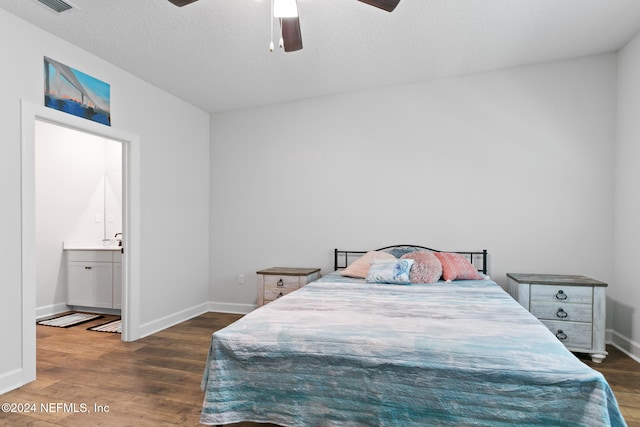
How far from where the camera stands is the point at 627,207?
10.7 ft

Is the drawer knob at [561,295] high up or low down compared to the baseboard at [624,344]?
up

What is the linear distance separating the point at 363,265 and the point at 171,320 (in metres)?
2.33

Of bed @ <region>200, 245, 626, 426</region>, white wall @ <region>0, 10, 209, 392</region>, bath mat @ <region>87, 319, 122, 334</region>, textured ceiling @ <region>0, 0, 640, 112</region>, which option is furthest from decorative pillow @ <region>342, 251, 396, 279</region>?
bath mat @ <region>87, 319, 122, 334</region>

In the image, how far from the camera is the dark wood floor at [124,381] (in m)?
2.21

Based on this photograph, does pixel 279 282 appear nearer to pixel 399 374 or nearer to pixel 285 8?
pixel 399 374

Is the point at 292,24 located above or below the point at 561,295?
above

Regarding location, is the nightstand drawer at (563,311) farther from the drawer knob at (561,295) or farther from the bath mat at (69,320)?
the bath mat at (69,320)

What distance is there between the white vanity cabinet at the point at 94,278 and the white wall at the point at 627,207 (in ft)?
17.8

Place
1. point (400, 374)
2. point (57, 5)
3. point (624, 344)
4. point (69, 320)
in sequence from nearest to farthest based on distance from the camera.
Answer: point (400, 374) < point (57, 5) < point (624, 344) < point (69, 320)

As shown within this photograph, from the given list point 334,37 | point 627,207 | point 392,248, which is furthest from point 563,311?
point 334,37

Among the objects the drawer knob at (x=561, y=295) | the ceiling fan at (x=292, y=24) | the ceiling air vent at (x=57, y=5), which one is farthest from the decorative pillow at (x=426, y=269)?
the ceiling air vent at (x=57, y=5)

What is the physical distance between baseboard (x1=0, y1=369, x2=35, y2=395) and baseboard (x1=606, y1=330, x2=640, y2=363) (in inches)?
190

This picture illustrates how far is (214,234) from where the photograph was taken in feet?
16.2

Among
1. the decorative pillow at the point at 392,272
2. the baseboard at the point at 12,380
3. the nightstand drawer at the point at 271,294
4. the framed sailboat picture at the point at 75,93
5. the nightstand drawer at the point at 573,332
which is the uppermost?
the framed sailboat picture at the point at 75,93
